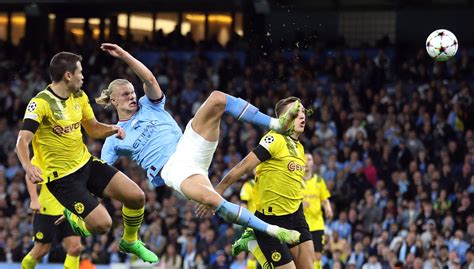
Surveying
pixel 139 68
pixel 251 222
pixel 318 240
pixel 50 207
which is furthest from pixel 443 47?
pixel 251 222

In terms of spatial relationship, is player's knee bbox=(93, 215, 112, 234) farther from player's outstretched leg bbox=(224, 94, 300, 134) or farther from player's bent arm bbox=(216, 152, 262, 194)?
player's outstretched leg bbox=(224, 94, 300, 134)

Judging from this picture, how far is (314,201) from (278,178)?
4174 millimetres

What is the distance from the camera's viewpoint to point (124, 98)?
12.4 metres

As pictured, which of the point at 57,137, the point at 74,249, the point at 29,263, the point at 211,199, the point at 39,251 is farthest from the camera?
the point at 39,251

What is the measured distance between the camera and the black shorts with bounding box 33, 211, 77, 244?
13578 mm

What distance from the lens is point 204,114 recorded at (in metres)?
10.9

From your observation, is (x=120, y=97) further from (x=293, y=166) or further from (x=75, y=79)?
(x=293, y=166)

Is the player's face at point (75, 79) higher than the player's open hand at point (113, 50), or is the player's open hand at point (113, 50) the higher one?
the player's open hand at point (113, 50)

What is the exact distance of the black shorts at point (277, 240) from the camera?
37.6 feet

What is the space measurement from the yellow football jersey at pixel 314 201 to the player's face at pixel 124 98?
13.6ft

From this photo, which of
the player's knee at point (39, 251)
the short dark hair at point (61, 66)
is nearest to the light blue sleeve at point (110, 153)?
the short dark hair at point (61, 66)

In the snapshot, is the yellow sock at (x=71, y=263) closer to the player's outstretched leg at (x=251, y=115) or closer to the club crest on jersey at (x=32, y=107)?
the club crest on jersey at (x=32, y=107)

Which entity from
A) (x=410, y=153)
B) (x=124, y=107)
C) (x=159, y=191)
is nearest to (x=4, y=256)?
(x=159, y=191)

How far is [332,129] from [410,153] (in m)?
2.15
